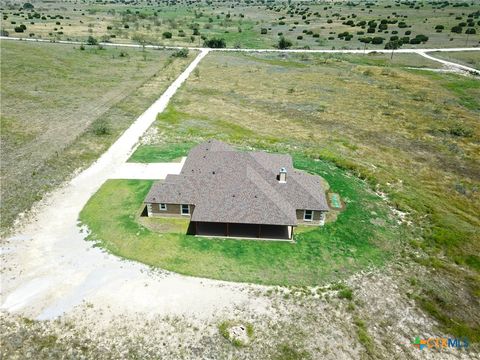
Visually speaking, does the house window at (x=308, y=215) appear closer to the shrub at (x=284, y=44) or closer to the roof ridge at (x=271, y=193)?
the roof ridge at (x=271, y=193)

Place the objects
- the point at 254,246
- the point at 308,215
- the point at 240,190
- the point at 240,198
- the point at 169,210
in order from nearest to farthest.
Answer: the point at 254,246
the point at 240,198
the point at 240,190
the point at 308,215
the point at 169,210

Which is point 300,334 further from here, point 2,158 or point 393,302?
point 2,158

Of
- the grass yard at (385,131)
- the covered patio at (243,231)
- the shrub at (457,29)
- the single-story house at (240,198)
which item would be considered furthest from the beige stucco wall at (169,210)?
the shrub at (457,29)

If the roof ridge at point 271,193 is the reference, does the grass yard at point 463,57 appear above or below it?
above

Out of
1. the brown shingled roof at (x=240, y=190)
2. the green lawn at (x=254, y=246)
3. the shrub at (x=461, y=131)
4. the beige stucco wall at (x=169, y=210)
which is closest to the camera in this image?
the green lawn at (x=254, y=246)

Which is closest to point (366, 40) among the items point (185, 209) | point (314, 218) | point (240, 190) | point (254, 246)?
point (314, 218)

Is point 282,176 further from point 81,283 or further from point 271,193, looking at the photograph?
point 81,283
